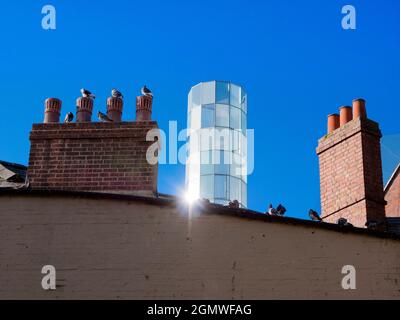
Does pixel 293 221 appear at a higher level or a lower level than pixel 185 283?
higher

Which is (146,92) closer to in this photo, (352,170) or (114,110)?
(114,110)

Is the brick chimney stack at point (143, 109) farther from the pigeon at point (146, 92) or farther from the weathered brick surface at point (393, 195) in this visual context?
the weathered brick surface at point (393, 195)

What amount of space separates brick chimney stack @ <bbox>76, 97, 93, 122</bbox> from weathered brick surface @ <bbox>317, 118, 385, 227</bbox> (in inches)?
213

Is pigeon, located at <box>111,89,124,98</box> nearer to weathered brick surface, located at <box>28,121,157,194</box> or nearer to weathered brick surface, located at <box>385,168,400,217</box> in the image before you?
weathered brick surface, located at <box>28,121,157,194</box>

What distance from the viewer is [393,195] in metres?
20.1

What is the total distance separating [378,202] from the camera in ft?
46.3

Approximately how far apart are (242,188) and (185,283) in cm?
2852

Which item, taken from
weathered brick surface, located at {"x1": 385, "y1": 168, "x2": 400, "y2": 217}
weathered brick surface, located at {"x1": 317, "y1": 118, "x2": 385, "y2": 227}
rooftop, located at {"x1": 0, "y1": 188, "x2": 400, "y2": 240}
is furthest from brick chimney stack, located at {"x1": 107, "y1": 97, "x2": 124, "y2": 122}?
weathered brick surface, located at {"x1": 385, "y1": 168, "x2": 400, "y2": 217}

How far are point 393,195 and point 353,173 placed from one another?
20.2ft

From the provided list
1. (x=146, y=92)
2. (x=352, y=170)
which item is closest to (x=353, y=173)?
(x=352, y=170)

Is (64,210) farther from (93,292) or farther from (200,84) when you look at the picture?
(200,84)

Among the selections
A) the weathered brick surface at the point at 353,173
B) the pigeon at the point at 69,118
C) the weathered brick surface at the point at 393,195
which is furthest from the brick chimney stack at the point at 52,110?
the weathered brick surface at the point at 393,195
